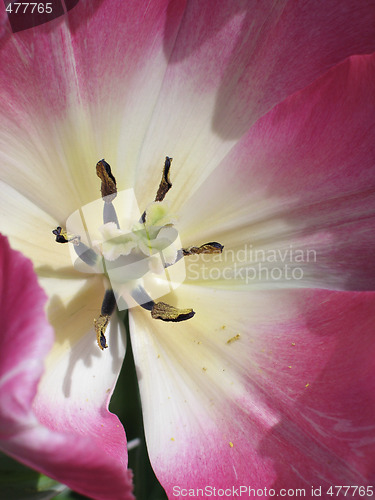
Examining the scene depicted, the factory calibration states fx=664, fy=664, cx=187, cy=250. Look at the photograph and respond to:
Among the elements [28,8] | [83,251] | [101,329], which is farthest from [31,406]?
[28,8]

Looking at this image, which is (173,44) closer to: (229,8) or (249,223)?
(229,8)

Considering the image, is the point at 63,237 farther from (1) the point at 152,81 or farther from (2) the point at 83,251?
(1) the point at 152,81

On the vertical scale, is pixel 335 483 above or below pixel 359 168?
below

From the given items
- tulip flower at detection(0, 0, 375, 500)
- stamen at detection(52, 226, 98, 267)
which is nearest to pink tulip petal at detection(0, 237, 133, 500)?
tulip flower at detection(0, 0, 375, 500)

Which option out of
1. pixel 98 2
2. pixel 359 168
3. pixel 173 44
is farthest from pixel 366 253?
pixel 98 2

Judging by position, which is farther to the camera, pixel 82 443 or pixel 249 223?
pixel 249 223

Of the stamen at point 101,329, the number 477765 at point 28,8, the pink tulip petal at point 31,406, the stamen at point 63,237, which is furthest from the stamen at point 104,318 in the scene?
the number 477765 at point 28,8

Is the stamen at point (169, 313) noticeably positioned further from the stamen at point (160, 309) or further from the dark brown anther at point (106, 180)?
the dark brown anther at point (106, 180)
